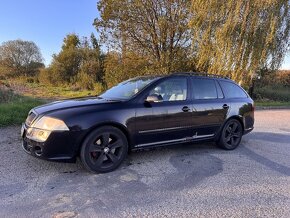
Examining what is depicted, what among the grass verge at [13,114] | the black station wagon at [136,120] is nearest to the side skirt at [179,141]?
the black station wagon at [136,120]

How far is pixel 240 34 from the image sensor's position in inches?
597

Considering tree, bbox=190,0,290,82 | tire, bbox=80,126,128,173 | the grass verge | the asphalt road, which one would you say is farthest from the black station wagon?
tree, bbox=190,0,290,82

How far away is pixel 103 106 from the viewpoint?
4527 mm

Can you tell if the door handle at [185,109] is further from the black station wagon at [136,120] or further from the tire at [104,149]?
the tire at [104,149]

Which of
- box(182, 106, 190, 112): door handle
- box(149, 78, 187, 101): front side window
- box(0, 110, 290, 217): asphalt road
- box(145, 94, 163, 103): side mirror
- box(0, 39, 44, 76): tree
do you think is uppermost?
box(0, 39, 44, 76): tree

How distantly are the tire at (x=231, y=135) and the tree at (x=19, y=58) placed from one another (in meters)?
37.3

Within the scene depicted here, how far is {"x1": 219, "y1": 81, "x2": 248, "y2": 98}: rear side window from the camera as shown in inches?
247

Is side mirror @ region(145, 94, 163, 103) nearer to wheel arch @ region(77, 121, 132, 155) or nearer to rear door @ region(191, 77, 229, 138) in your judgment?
wheel arch @ region(77, 121, 132, 155)

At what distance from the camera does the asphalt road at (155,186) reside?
11.1 feet

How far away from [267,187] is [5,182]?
12.4ft

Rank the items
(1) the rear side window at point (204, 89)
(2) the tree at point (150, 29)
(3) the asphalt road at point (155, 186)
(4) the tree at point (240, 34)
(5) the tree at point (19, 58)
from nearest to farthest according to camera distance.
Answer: (3) the asphalt road at point (155, 186), (1) the rear side window at point (204, 89), (4) the tree at point (240, 34), (2) the tree at point (150, 29), (5) the tree at point (19, 58)

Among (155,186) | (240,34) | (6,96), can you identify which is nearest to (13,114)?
(6,96)

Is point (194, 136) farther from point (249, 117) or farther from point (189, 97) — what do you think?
point (249, 117)

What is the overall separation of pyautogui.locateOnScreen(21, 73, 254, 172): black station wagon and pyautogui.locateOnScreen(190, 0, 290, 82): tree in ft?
32.1
